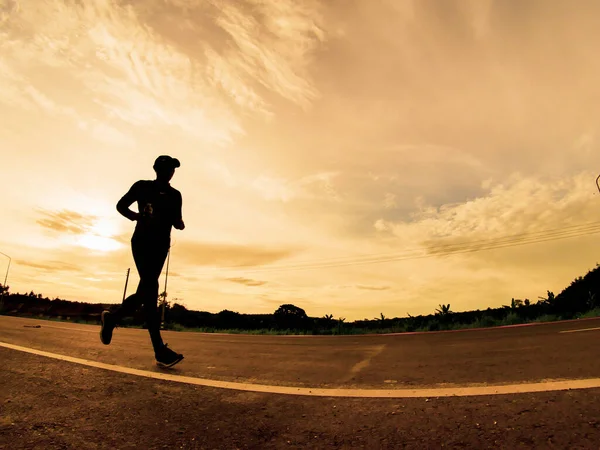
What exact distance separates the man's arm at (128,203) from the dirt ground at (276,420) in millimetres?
1407

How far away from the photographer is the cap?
293 cm

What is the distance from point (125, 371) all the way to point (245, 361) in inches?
65.1

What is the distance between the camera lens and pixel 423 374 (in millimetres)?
3207

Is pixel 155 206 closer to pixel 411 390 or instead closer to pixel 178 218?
pixel 178 218

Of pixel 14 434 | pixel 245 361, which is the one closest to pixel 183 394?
pixel 14 434

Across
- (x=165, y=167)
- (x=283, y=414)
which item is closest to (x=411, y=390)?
(x=283, y=414)

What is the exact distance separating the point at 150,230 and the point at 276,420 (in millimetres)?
1754

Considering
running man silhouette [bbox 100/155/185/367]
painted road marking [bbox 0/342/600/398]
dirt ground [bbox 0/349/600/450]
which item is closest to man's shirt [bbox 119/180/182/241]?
running man silhouette [bbox 100/155/185/367]

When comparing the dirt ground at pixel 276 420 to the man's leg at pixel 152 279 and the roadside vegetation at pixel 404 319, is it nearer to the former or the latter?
the man's leg at pixel 152 279

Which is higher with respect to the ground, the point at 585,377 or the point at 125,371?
the point at 585,377

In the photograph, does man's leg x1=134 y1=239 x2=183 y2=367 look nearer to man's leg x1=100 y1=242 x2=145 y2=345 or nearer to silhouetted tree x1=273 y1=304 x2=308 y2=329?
man's leg x1=100 y1=242 x2=145 y2=345

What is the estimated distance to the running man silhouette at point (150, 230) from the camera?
2672 millimetres

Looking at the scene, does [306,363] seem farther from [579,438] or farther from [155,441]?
[579,438]

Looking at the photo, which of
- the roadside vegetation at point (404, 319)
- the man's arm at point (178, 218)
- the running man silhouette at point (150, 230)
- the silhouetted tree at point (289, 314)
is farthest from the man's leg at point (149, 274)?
the silhouetted tree at point (289, 314)
